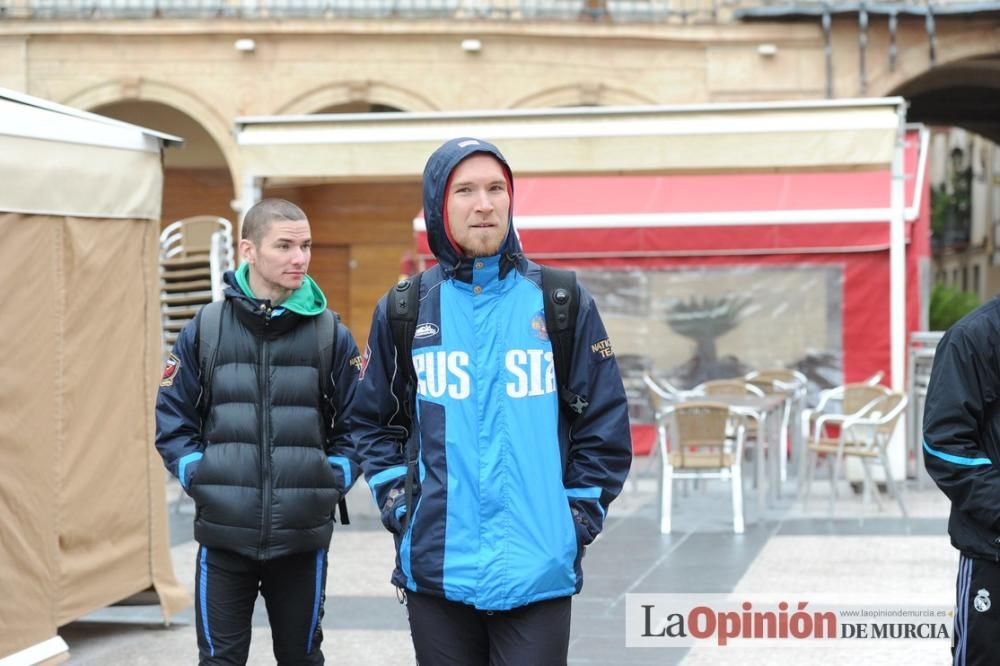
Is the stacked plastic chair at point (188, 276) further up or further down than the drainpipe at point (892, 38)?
further down

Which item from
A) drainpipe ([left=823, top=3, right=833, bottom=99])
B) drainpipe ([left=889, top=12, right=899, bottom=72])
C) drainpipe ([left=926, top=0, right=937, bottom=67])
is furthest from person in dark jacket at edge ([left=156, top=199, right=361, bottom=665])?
drainpipe ([left=926, top=0, right=937, bottom=67])

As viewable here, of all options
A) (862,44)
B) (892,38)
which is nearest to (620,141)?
(862,44)

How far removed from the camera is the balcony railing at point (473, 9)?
76.4 ft

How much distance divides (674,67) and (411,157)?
10.7 metres

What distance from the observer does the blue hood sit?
143 inches

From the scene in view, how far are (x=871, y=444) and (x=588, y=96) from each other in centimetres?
1210

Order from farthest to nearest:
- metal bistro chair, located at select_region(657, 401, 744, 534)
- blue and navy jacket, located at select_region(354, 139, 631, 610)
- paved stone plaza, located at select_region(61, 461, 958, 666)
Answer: metal bistro chair, located at select_region(657, 401, 744, 534) → paved stone plaza, located at select_region(61, 461, 958, 666) → blue and navy jacket, located at select_region(354, 139, 631, 610)

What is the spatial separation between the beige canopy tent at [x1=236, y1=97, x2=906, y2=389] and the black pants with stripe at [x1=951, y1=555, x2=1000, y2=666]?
347 inches

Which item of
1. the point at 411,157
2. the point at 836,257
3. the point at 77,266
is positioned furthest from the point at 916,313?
the point at 77,266

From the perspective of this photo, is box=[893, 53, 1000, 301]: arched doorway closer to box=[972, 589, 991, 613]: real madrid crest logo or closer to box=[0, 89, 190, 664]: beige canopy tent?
box=[0, 89, 190, 664]: beige canopy tent

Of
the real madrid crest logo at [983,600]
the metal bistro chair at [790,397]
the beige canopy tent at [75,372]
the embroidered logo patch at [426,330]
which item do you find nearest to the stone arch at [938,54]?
the metal bistro chair at [790,397]

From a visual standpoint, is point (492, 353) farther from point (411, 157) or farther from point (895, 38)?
point (895, 38)

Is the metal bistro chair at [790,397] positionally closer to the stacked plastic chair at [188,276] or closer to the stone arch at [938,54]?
the stacked plastic chair at [188,276]

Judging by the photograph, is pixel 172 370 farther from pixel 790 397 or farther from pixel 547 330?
pixel 790 397
